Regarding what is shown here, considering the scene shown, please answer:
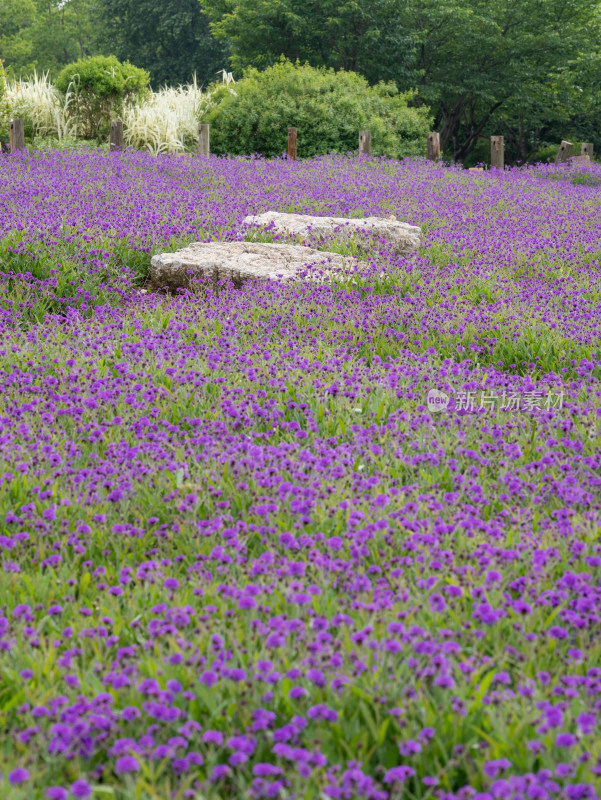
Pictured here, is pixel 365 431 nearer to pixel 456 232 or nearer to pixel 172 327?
pixel 172 327

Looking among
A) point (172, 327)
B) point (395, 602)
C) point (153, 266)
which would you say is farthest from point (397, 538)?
point (153, 266)

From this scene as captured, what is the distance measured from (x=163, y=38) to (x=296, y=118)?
3139cm

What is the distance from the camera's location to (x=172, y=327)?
5.74m

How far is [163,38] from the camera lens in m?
45.6

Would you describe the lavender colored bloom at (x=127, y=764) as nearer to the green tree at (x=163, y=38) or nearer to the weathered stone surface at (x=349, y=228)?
the weathered stone surface at (x=349, y=228)

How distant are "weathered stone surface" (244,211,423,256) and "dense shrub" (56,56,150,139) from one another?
12667mm

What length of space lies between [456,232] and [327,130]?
11.0 metres

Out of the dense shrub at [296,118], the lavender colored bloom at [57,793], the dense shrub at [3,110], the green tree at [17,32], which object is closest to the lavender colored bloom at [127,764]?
the lavender colored bloom at [57,793]

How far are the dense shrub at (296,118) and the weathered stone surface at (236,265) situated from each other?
1212 centimetres

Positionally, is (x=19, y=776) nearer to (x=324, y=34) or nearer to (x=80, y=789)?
(x=80, y=789)

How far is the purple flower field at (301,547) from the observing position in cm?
186

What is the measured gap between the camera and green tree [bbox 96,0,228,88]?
43594mm

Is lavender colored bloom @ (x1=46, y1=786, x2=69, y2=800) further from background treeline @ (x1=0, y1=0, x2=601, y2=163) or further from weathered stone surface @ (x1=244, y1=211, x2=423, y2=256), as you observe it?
background treeline @ (x1=0, y1=0, x2=601, y2=163)

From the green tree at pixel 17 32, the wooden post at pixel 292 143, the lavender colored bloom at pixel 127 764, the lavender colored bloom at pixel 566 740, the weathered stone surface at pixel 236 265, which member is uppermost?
the green tree at pixel 17 32
